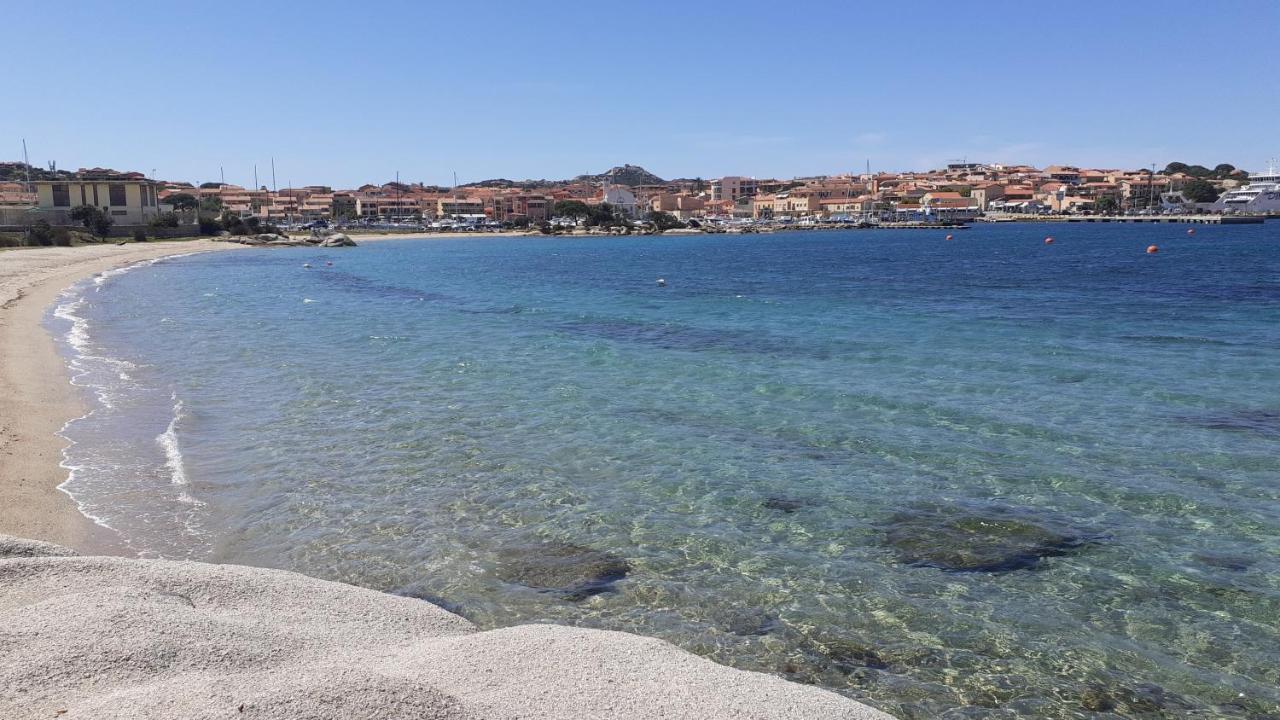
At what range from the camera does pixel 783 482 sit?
1116cm

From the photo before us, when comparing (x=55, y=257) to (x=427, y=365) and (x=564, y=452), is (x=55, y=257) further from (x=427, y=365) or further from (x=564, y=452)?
(x=564, y=452)

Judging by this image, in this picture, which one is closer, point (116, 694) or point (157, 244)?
point (116, 694)

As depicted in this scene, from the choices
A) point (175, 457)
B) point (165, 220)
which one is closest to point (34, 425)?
point (175, 457)

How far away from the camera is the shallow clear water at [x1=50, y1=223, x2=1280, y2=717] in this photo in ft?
23.4

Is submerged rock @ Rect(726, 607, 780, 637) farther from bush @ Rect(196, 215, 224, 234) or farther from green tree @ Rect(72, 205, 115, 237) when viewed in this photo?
bush @ Rect(196, 215, 224, 234)

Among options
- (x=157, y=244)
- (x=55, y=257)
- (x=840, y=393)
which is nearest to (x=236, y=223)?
(x=157, y=244)

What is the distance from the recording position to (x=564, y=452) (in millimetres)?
12711

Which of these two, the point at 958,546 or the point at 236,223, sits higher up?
the point at 236,223

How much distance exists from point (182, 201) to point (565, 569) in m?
162

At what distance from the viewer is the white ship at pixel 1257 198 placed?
154 m

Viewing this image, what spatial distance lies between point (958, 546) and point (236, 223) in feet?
393

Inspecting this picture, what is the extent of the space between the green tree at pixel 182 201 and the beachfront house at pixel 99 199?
44.9 m

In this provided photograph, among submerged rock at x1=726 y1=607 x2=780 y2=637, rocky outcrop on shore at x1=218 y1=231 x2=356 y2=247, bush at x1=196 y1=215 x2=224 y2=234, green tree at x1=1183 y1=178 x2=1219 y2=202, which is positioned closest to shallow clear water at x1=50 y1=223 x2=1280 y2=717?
submerged rock at x1=726 y1=607 x2=780 y2=637

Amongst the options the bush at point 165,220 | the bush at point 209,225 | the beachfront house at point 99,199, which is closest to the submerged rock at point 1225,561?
the beachfront house at point 99,199
